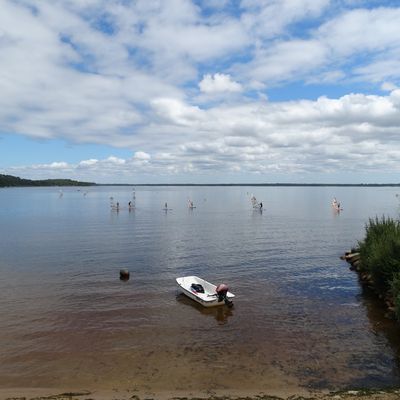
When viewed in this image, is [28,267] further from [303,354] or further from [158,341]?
[303,354]

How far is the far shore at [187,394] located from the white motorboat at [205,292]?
937 cm

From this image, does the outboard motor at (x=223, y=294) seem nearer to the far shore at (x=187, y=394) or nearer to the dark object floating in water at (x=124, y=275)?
the dark object floating in water at (x=124, y=275)

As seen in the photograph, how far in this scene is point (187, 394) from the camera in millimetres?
12883

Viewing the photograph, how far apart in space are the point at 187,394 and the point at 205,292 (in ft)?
38.0

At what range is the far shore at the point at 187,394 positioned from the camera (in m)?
12.3

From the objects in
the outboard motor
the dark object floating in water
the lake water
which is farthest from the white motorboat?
the dark object floating in water

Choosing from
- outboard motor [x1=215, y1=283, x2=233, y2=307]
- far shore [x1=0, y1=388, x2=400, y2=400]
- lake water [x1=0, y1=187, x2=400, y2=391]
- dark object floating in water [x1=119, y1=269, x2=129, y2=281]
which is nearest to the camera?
far shore [x1=0, y1=388, x2=400, y2=400]

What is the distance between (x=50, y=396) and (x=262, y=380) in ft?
22.7

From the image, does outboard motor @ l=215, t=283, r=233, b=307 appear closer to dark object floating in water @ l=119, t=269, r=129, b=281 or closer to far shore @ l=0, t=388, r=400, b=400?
dark object floating in water @ l=119, t=269, r=129, b=281

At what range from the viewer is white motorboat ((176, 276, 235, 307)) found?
22422mm

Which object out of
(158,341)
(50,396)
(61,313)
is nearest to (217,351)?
(158,341)

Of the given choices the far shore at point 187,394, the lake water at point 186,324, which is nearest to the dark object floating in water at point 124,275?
the lake water at point 186,324

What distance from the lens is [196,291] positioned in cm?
2394

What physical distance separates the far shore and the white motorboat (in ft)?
30.7
